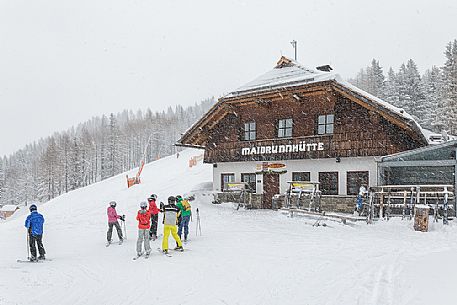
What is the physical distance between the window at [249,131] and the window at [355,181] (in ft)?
19.8

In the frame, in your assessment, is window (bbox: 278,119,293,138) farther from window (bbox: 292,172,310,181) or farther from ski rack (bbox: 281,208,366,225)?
ski rack (bbox: 281,208,366,225)

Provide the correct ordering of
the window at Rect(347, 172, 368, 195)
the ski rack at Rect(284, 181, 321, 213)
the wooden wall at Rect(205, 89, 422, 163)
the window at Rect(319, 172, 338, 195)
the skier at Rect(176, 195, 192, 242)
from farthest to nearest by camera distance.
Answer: the window at Rect(319, 172, 338, 195), the window at Rect(347, 172, 368, 195), the wooden wall at Rect(205, 89, 422, 163), the ski rack at Rect(284, 181, 321, 213), the skier at Rect(176, 195, 192, 242)

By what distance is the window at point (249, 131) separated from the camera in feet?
78.5

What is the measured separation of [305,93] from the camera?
21.2 metres

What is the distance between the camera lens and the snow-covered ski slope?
23.0 feet

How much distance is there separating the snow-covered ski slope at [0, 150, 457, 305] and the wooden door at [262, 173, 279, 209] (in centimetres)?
653

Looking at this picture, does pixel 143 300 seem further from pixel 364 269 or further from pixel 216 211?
pixel 216 211

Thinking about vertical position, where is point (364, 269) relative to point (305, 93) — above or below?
below

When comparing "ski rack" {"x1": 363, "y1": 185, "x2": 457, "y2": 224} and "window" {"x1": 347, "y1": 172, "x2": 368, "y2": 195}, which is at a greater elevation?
"window" {"x1": 347, "y1": 172, "x2": 368, "y2": 195}

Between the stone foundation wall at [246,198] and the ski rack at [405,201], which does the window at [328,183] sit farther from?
the stone foundation wall at [246,198]

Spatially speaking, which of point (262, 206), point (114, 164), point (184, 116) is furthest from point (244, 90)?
point (184, 116)

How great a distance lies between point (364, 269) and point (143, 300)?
4.45 metres

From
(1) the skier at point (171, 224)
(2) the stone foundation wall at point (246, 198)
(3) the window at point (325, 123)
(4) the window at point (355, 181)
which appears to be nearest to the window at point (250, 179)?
(2) the stone foundation wall at point (246, 198)

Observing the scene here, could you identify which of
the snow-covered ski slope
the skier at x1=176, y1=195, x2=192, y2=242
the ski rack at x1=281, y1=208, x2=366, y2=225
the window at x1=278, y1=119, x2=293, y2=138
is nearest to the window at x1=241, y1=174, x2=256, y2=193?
the window at x1=278, y1=119, x2=293, y2=138
